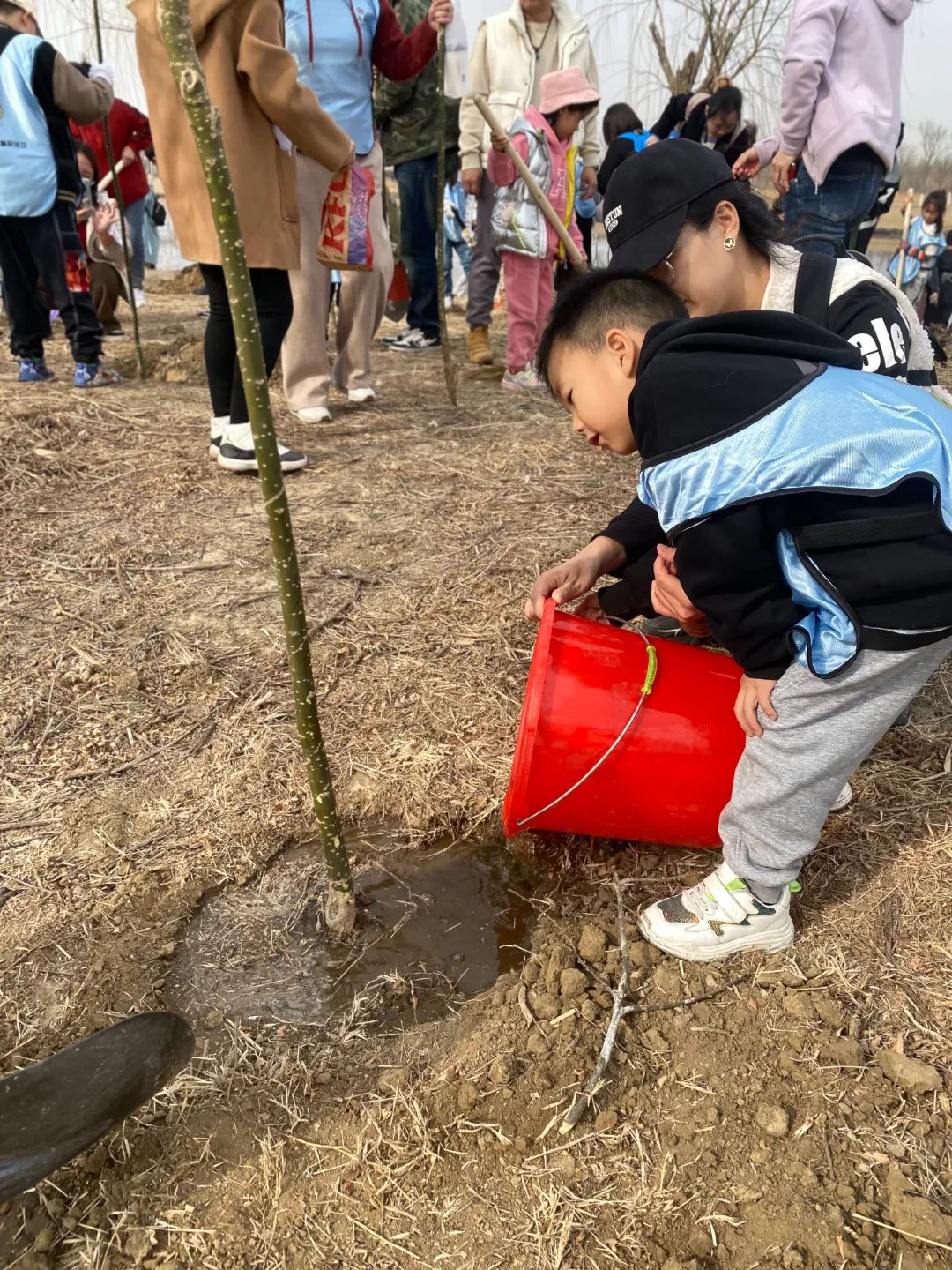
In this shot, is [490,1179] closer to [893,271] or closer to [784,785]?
[784,785]

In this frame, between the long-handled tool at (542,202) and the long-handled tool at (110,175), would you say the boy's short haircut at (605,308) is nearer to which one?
the long-handled tool at (542,202)

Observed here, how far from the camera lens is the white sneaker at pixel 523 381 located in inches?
212

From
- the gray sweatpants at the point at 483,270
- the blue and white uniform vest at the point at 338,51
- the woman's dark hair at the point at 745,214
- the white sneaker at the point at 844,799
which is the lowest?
the white sneaker at the point at 844,799

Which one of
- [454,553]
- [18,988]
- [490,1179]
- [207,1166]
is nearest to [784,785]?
[490,1179]

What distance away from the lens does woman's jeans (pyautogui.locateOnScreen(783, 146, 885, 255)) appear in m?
3.66

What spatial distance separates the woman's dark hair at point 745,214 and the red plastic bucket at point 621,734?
0.85m

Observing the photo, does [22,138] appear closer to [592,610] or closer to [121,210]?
[121,210]

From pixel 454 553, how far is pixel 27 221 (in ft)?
10.2

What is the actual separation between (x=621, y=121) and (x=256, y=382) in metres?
6.23

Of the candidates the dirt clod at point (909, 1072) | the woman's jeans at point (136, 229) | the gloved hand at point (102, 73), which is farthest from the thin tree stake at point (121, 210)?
the dirt clod at point (909, 1072)

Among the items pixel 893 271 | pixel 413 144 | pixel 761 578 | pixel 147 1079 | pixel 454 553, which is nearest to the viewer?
pixel 147 1079

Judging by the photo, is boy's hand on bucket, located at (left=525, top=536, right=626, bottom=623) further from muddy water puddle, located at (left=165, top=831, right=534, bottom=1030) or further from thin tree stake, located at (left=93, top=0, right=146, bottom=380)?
thin tree stake, located at (left=93, top=0, right=146, bottom=380)

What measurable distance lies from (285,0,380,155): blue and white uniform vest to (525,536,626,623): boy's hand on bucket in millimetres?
2646

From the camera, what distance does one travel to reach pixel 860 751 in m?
1.53
